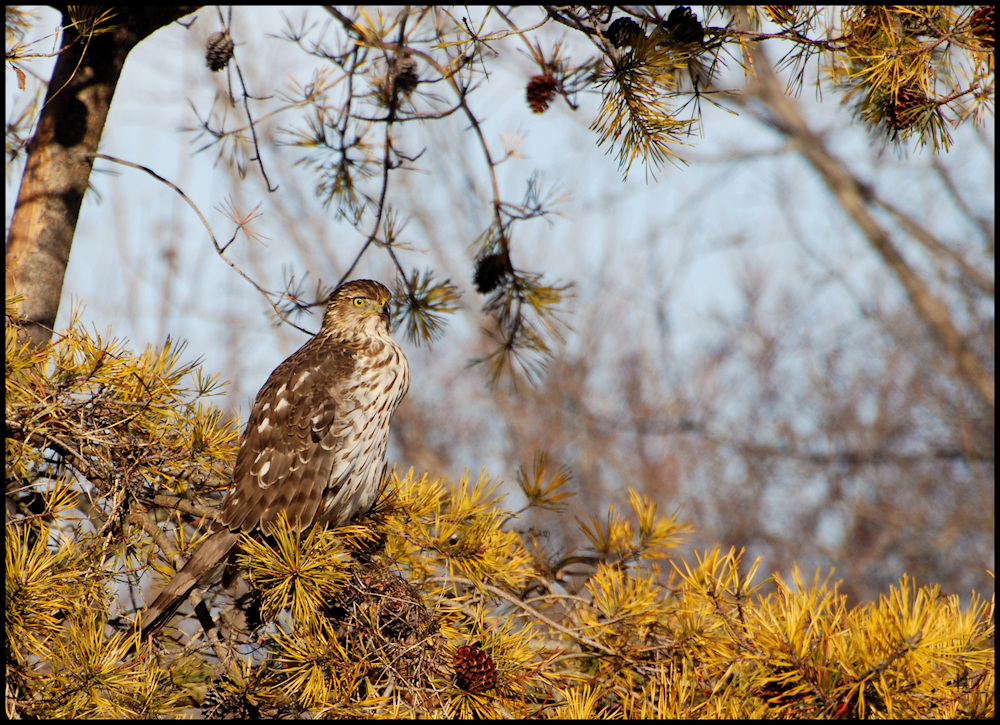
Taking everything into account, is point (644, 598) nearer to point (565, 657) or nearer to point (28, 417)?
point (565, 657)

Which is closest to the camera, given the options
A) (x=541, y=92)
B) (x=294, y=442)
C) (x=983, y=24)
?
(x=983, y=24)

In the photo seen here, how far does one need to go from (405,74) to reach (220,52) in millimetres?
786

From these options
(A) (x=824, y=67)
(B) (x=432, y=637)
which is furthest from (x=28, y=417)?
(A) (x=824, y=67)

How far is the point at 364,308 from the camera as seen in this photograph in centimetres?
383

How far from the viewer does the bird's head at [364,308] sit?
3.80 meters

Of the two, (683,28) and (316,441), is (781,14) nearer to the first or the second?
(683,28)

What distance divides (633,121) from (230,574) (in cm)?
204

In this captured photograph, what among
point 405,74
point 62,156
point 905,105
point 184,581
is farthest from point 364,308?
point 905,105

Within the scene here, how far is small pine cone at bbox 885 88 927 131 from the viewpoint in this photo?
2.68m

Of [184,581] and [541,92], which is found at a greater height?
[541,92]

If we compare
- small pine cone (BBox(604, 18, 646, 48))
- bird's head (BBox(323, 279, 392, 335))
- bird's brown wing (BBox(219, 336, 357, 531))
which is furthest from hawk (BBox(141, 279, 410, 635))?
small pine cone (BBox(604, 18, 646, 48))

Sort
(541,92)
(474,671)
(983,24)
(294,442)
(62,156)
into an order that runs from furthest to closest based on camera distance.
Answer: (541,92)
(294,442)
(62,156)
(983,24)
(474,671)

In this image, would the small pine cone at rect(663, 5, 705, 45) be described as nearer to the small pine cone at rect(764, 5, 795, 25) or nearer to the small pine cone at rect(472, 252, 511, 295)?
the small pine cone at rect(764, 5, 795, 25)

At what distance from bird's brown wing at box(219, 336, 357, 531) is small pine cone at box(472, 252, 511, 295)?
0.61 m
